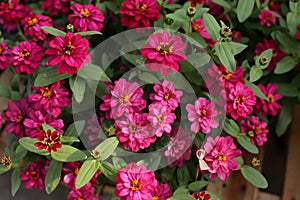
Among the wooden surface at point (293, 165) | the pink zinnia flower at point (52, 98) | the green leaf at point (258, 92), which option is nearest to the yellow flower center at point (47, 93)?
the pink zinnia flower at point (52, 98)

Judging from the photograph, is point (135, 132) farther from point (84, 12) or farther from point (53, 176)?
point (84, 12)

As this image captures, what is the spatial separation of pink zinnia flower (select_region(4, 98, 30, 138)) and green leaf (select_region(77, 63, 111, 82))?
0.61ft

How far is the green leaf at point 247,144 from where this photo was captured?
1.08 metres

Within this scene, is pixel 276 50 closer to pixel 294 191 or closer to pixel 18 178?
pixel 294 191

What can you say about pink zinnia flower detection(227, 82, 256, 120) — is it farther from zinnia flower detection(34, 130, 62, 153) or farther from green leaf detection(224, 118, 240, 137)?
zinnia flower detection(34, 130, 62, 153)

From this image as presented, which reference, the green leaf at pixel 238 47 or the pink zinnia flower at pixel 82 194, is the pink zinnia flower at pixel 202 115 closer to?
the green leaf at pixel 238 47

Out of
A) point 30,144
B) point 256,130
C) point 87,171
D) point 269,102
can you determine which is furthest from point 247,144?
point 30,144

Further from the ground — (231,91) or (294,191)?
(231,91)

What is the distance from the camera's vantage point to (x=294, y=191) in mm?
1270

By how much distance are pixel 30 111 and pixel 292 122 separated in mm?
753

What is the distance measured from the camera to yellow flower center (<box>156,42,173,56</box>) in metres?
0.98

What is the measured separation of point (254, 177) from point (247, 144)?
8 cm

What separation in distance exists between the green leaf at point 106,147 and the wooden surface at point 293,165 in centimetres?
55

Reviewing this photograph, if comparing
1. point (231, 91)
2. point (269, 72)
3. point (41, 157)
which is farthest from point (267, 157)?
point (41, 157)
